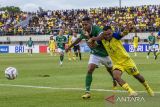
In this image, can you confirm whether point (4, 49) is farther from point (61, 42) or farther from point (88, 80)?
point (88, 80)

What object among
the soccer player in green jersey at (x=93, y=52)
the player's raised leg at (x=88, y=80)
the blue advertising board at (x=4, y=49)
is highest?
the soccer player in green jersey at (x=93, y=52)

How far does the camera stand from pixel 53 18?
7869 cm

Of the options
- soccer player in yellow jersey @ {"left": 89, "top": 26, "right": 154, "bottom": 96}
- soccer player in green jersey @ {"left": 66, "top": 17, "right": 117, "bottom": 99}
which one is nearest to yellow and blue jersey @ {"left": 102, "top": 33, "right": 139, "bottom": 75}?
soccer player in yellow jersey @ {"left": 89, "top": 26, "right": 154, "bottom": 96}

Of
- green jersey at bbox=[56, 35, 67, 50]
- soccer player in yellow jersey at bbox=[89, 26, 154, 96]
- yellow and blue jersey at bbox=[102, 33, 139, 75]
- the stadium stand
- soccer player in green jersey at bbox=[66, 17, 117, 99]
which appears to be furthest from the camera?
the stadium stand

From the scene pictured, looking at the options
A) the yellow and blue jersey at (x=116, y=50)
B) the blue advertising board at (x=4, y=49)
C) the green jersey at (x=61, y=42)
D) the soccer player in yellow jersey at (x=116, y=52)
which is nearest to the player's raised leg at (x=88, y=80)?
the soccer player in yellow jersey at (x=116, y=52)

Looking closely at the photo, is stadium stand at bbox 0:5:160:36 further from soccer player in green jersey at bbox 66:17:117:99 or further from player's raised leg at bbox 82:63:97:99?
player's raised leg at bbox 82:63:97:99

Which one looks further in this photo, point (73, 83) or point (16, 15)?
point (16, 15)

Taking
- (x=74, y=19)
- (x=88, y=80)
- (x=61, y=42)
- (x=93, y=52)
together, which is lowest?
(x=88, y=80)

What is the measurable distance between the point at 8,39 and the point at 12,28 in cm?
285

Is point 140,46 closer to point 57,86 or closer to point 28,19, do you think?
point 28,19

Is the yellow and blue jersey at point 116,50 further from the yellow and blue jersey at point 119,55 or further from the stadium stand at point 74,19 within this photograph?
the stadium stand at point 74,19

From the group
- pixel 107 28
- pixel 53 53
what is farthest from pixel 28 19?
pixel 107 28

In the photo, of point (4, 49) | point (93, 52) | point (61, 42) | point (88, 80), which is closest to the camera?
point (88, 80)

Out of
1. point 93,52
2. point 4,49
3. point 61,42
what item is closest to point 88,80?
Answer: point 93,52
